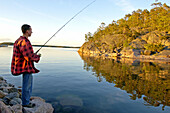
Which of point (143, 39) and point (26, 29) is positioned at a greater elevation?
point (143, 39)

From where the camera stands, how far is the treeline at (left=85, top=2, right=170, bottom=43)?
208 feet

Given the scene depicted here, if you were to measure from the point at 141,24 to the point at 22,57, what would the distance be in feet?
315

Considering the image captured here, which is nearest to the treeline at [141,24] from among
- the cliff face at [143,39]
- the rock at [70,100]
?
the cliff face at [143,39]

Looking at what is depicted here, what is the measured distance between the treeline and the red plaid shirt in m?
62.7

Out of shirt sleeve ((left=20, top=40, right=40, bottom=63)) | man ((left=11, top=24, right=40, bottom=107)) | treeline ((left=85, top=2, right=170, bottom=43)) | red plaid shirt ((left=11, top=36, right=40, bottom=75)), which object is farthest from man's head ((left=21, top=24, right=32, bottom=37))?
treeline ((left=85, top=2, right=170, bottom=43))

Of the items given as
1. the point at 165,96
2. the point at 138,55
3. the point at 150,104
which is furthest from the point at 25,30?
the point at 138,55

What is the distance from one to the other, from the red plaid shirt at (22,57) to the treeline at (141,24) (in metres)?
62.7

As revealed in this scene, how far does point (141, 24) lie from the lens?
87062 mm

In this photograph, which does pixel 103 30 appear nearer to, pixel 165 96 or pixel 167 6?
pixel 167 6

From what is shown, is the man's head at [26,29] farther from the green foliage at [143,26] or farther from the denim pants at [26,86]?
the green foliage at [143,26]

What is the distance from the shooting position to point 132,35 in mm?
70625

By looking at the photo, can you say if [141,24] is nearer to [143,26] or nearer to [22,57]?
[143,26]

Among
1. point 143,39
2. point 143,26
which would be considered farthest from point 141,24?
point 143,39

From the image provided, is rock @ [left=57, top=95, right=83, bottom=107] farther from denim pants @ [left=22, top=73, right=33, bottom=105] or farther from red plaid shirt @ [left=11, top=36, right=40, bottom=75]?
red plaid shirt @ [left=11, top=36, right=40, bottom=75]
